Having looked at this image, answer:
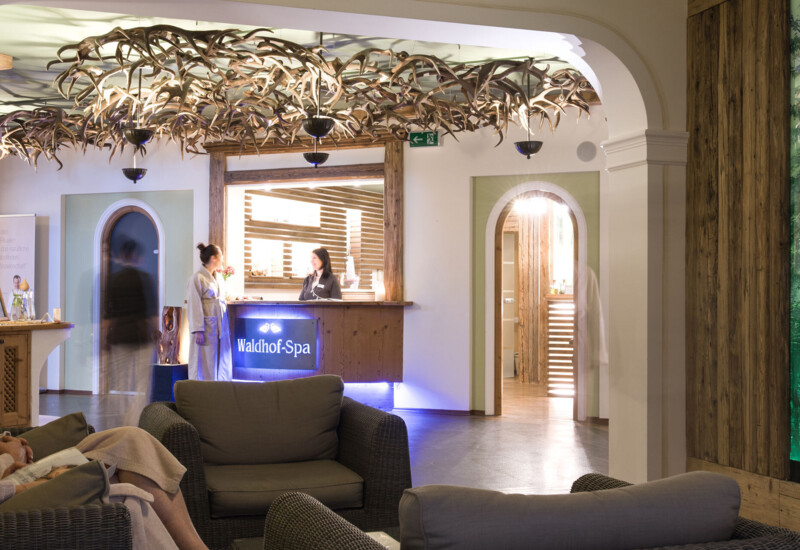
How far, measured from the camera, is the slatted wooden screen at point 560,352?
1019 cm

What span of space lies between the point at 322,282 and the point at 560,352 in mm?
3267

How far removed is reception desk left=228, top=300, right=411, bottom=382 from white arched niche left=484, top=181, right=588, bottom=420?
98 cm

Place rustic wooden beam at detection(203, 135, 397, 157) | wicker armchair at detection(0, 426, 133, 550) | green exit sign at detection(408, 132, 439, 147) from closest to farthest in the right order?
wicker armchair at detection(0, 426, 133, 550) → green exit sign at detection(408, 132, 439, 147) → rustic wooden beam at detection(203, 135, 397, 157)

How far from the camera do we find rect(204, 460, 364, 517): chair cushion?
3.42m

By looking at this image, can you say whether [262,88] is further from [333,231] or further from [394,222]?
[333,231]

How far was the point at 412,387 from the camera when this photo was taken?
358 inches

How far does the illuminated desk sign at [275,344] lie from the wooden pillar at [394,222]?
3.28ft

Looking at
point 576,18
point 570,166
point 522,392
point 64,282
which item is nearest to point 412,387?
Result: point 522,392

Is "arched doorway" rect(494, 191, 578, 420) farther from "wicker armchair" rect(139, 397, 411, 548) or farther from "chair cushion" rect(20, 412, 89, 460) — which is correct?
"chair cushion" rect(20, 412, 89, 460)

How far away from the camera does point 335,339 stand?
8.95m

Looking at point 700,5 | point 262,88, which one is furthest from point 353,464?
point 262,88

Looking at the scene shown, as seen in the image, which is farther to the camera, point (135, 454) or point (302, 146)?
point (302, 146)

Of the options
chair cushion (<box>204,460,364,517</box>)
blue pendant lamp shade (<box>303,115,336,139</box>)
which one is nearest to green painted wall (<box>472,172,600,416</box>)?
blue pendant lamp shade (<box>303,115,336,139</box>)

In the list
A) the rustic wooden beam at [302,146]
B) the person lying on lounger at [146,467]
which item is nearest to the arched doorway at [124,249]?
the rustic wooden beam at [302,146]
